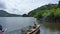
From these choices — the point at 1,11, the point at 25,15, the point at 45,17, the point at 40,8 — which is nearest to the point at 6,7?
the point at 1,11

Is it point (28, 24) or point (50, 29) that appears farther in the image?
point (28, 24)

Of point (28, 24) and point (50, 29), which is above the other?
point (28, 24)

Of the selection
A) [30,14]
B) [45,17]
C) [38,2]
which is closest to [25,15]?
[30,14]

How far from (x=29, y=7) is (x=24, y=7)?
0.17 meters

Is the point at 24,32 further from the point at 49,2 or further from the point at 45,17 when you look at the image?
the point at 45,17

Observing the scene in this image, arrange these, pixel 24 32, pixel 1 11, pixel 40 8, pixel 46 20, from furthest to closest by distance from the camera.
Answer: pixel 46 20 → pixel 40 8 → pixel 1 11 → pixel 24 32

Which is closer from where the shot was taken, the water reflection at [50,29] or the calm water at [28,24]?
the calm water at [28,24]

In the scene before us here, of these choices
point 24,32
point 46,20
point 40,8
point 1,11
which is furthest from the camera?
point 46,20

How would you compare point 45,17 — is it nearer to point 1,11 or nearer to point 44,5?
point 44,5

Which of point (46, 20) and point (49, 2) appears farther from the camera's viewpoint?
point (46, 20)

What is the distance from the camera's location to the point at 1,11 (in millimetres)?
5828

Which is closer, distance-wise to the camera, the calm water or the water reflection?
the calm water

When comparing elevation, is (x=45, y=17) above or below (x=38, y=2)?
below

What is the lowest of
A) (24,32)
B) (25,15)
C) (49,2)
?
(24,32)
